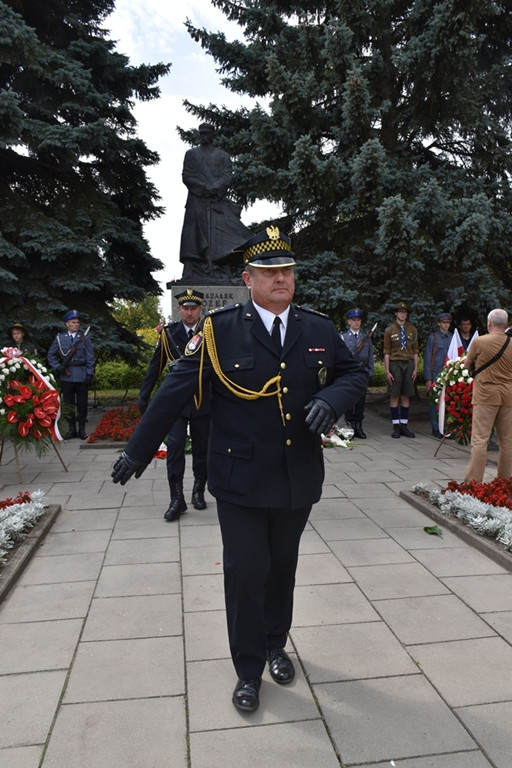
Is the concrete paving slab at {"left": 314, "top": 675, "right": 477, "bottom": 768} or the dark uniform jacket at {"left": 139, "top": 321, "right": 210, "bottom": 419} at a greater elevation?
the dark uniform jacket at {"left": 139, "top": 321, "right": 210, "bottom": 419}

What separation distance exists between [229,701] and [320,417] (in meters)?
1.41

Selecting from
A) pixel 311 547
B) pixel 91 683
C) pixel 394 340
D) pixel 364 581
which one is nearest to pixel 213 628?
pixel 91 683

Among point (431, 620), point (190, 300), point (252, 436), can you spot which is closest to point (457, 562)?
point (431, 620)

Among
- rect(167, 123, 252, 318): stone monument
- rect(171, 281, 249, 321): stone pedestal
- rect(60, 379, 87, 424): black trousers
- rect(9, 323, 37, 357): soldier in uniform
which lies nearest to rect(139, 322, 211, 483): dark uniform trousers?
rect(9, 323, 37, 357): soldier in uniform

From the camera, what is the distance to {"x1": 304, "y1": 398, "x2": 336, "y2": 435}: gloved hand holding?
2.48m

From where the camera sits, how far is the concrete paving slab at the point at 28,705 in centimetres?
255

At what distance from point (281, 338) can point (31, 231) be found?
10.8m

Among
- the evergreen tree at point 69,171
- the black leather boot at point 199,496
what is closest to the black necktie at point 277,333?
the black leather boot at point 199,496

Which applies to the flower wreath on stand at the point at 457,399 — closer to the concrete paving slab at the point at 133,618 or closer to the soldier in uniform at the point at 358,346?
the soldier in uniform at the point at 358,346

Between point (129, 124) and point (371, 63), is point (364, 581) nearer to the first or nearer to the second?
point (371, 63)

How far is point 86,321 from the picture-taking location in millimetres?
12578

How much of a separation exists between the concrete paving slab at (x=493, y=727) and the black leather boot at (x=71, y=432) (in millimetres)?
8683

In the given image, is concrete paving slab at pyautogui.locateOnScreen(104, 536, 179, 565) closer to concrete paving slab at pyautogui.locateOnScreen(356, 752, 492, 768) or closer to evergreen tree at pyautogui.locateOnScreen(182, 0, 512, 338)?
concrete paving slab at pyautogui.locateOnScreen(356, 752, 492, 768)

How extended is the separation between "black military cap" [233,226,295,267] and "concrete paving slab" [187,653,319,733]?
6.54ft
